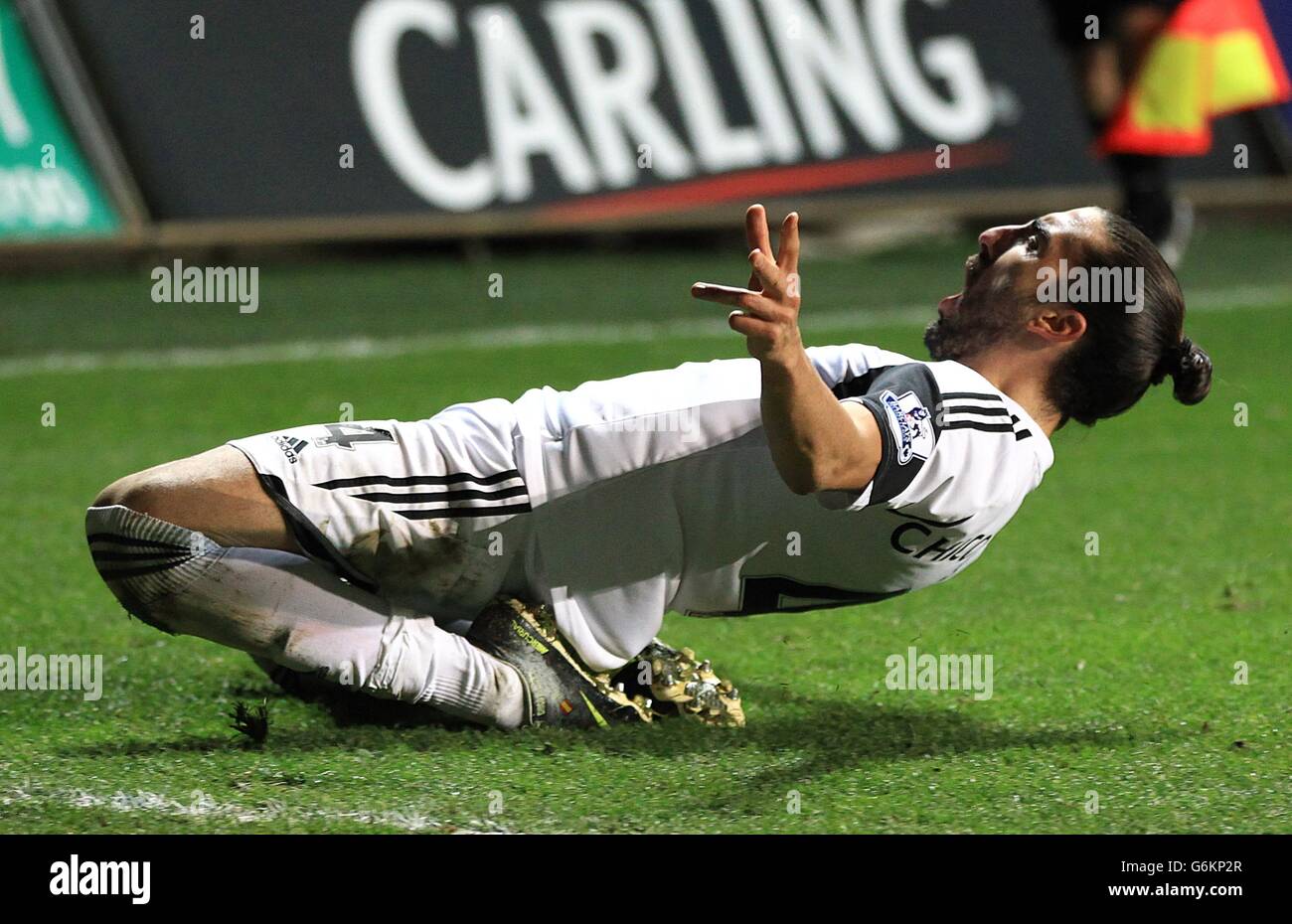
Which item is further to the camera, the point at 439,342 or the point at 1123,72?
the point at 1123,72

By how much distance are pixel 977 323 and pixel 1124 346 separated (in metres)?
0.26

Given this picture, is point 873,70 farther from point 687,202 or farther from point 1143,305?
point 1143,305

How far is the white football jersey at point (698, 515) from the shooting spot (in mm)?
3281

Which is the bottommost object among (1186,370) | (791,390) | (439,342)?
(791,390)

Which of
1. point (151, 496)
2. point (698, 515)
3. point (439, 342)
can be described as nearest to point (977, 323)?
point (698, 515)

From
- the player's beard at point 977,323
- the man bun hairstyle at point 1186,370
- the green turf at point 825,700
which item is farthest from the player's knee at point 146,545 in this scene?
the man bun hairstyle at point 1186,370

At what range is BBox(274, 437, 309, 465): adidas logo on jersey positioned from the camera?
338cm

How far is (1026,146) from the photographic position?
11.5m

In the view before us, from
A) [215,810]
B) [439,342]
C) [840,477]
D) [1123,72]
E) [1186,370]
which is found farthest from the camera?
[1123,72]

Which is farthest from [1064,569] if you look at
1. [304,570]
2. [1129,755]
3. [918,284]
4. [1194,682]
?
[918,284]

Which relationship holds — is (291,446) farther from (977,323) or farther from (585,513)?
(977,323)

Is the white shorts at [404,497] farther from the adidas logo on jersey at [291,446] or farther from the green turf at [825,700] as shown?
the green turf at [825,700]

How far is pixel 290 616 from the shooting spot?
132 inches

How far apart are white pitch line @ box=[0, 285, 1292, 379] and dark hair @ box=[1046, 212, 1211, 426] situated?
5.40 m
